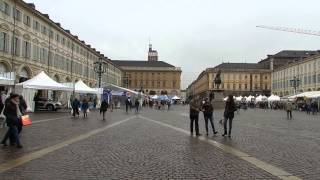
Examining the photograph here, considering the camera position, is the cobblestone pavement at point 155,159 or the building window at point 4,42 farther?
the building window at point 4,42

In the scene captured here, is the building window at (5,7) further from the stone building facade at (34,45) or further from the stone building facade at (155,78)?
the stone building facade at (155,78)

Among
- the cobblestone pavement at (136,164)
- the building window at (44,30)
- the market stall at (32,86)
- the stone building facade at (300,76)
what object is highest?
the building window at (44,30)

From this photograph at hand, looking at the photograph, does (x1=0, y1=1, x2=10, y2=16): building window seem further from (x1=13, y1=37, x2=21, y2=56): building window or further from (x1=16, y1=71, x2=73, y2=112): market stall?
(x1=16, y1=71, x2=73, y2=112): market stall

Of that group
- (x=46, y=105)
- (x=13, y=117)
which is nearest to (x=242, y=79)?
(x=46, y=105)

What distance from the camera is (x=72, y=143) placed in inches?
569

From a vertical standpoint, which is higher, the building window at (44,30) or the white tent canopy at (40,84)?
the building window at (44,30)

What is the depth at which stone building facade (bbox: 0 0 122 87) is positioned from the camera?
5241 centimetres

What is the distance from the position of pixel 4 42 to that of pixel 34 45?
392 inches

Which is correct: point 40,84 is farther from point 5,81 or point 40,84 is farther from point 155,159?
point 155,159

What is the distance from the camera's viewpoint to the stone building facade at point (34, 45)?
52.4 meters

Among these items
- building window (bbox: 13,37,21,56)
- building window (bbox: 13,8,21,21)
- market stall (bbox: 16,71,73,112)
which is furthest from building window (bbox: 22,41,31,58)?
market stall (bbox: 16,71,73,112)

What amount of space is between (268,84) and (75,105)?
12996cm

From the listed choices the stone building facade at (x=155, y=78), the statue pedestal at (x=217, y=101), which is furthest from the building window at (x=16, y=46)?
the stone building facade at (x=155, y=78)

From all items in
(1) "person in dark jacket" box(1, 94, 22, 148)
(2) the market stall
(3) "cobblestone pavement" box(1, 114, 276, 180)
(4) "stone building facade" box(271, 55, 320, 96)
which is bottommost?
(3) "cobblestone pavement" box(1, 114, 276, 180)
